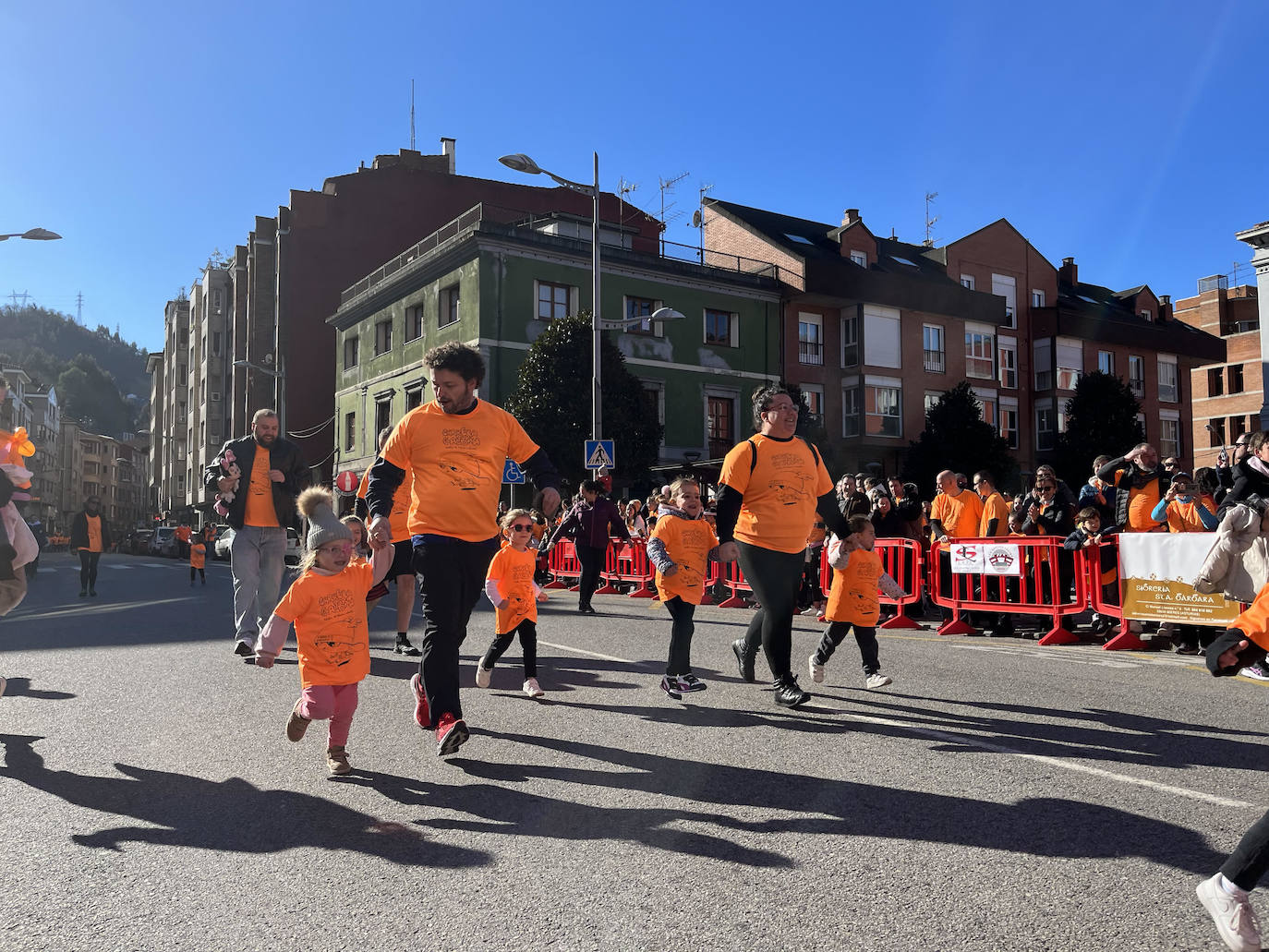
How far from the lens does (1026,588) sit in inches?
450

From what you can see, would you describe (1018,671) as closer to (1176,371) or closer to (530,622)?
(530,622)

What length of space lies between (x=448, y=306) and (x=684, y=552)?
2864 cm

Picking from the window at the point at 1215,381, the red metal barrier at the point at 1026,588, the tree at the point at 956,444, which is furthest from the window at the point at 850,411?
the window at the point at 1215,381

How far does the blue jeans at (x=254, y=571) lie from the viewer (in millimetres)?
8336

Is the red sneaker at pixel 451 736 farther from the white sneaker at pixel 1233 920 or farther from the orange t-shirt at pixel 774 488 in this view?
the white sneaker at pixel 1233 920

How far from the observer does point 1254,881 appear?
2695mm

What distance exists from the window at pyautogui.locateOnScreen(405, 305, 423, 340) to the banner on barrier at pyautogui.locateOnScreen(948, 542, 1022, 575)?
27.3 m

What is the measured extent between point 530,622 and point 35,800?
129 inches

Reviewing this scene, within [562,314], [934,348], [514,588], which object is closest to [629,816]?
[514,588]

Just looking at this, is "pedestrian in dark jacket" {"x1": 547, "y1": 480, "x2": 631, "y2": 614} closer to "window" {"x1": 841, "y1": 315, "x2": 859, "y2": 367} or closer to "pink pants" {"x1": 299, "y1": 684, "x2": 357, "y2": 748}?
"pink pants" {"x1": 299, "y1": 684, "x2": 357, "y2": 748}

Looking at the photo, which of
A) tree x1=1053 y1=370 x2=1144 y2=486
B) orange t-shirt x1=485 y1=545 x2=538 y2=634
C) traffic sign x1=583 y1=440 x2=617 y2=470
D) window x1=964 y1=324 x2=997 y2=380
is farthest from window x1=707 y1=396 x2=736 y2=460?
orange t-shirt x1=485 y1=545 x2=538 y2=634

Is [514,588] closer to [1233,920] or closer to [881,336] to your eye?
[1233,920]

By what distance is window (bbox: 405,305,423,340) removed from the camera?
36.6m

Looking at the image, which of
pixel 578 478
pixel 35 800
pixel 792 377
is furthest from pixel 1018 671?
pixel 792 377
